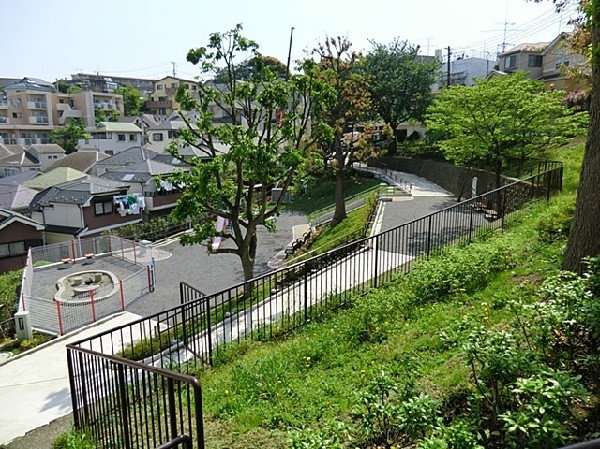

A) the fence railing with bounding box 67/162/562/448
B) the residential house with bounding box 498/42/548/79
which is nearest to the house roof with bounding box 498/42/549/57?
the residential house with bounding box 498/42/548/79

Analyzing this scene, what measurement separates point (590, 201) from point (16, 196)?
3380 cm

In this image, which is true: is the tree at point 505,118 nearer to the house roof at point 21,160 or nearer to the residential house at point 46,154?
the residential house at point 46,154

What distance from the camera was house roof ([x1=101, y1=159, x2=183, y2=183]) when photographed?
30992 millimetres

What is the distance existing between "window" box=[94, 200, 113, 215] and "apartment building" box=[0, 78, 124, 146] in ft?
128

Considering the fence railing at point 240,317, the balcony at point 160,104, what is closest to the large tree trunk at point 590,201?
the fence railing at point 240,317

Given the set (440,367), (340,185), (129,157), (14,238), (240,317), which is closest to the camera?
(440,367)

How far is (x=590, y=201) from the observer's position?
17.9 feet

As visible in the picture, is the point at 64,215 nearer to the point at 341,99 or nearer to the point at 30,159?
the point at 341,99

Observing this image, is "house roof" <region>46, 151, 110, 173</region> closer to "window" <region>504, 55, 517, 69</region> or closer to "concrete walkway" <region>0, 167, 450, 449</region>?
"concrete walkway" <region>0, 167, 450, 449</region>

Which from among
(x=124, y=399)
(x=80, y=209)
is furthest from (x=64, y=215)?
(x=124, y=399)

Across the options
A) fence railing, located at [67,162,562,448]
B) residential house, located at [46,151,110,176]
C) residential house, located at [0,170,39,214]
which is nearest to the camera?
fence railing, located at [67,162,562,448]


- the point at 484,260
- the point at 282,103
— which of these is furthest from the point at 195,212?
the point at 484,260

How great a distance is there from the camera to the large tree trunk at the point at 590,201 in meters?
5.33

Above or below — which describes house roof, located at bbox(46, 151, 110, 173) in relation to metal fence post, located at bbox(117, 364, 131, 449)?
above
